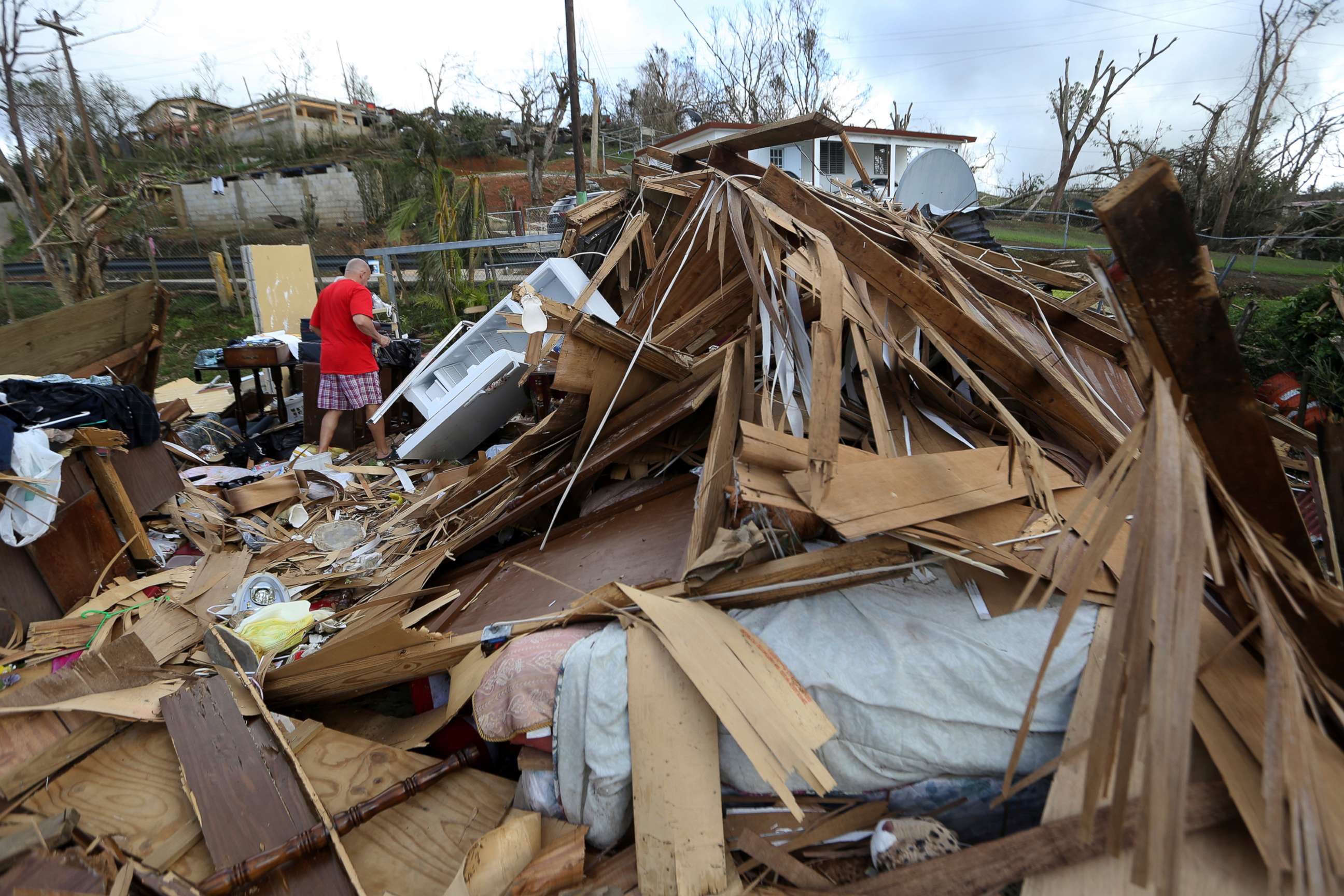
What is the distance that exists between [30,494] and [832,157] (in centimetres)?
2316

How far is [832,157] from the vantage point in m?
22.6

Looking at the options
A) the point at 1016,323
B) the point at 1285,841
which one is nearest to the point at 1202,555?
the point at 1285,841

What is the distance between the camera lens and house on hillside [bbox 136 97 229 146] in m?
24.6

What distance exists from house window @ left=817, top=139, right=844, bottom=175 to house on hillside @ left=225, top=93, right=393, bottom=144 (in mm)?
17197

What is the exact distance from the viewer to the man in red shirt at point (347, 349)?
5.43 metres

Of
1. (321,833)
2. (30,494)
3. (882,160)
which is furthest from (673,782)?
(882,160)

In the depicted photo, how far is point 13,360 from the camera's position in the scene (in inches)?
184

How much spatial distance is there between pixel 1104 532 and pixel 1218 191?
1948 cm

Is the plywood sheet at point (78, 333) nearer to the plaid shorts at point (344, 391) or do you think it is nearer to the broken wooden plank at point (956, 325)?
the plaid shorts at point (344, 391)

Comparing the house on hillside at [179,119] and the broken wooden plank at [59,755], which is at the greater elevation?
the house on hillside at [179,119]

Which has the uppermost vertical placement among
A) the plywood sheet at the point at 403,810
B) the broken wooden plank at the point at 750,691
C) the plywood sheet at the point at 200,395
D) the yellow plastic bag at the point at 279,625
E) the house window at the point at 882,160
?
the house window at the point at 882,160

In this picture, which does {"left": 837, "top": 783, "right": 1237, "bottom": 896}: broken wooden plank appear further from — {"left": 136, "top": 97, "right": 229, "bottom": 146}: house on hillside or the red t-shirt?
{"left": 136, "top": 97, "right": 229, "bottom": 146}: house on hillside

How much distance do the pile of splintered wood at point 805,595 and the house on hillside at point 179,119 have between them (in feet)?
92.7

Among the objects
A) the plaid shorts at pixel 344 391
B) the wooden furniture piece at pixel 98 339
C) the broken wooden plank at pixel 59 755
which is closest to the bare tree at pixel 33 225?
the wooden furniture piece at pixel 98 339
